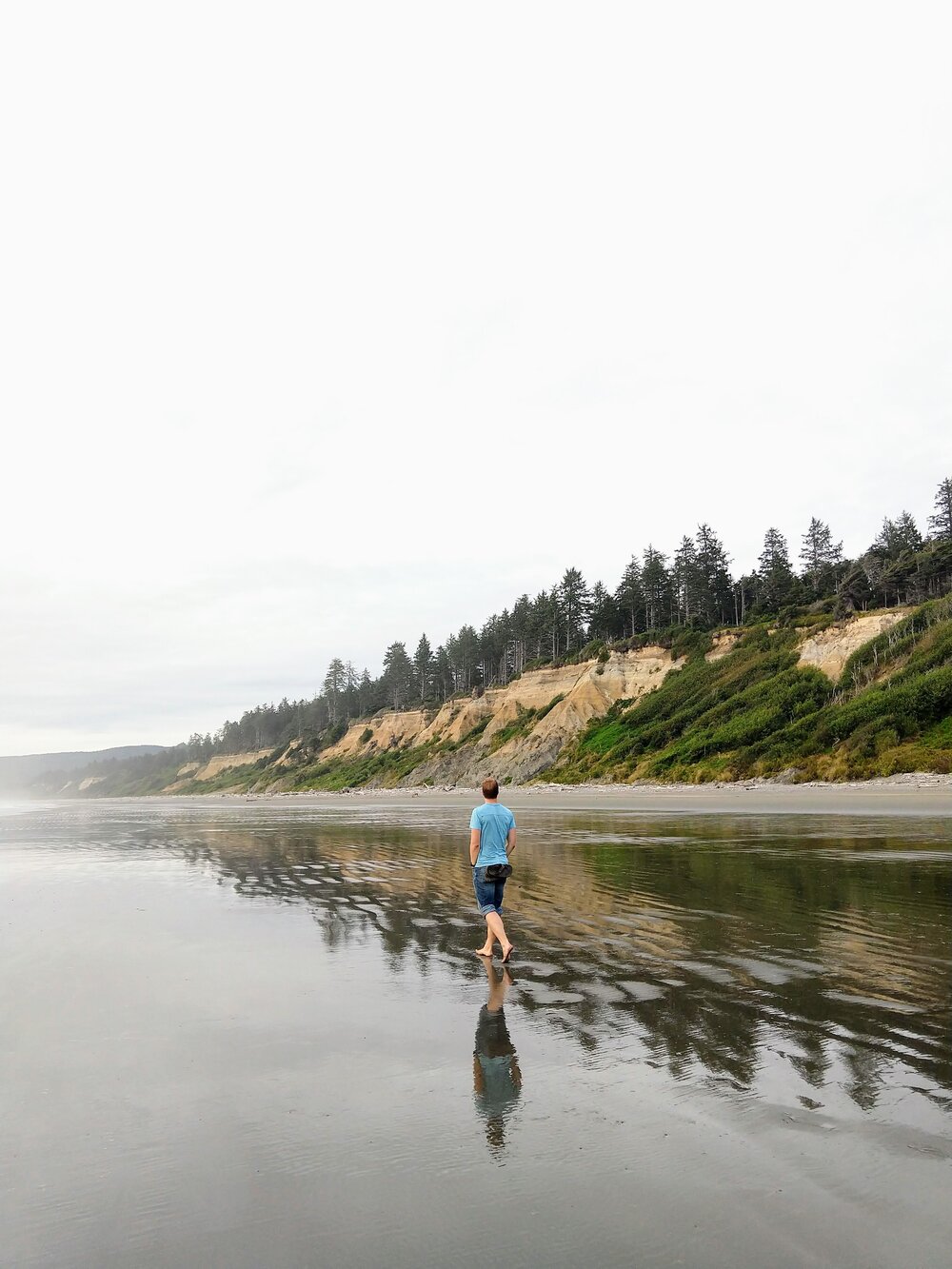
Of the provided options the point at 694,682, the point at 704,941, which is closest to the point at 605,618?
the point at 694,682

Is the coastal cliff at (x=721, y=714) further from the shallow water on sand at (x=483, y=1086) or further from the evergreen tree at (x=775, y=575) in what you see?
the shallow water on sand at (x=483, y=1086)

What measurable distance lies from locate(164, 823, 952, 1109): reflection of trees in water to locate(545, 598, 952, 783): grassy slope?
2964 cm

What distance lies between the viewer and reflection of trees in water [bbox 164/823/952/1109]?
532 centimetres

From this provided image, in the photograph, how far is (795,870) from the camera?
13844 mm

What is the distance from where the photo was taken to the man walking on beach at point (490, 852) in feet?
27.3

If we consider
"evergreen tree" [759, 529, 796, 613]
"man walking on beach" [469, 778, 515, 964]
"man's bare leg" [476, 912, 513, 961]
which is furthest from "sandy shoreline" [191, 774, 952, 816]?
"evergreen tree" [759, 529, 796, 613]

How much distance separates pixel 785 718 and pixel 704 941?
48.2 m

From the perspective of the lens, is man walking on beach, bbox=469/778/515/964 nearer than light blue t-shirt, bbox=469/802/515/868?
Yes

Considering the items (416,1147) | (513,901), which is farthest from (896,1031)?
(513,901)

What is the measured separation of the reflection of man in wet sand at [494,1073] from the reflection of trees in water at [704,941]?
0.42 m

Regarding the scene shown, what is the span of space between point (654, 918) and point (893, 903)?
3.32 m

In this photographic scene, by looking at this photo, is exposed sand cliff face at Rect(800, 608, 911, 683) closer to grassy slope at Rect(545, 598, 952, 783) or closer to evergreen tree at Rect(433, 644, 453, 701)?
grassy slope at Rect(545, 598, 952, 783)

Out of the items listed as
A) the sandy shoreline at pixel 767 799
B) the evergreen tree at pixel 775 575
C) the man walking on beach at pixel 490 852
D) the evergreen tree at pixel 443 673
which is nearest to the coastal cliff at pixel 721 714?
the sandy shoreline at pixel 767 799

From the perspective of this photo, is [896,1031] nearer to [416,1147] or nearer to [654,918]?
[416,1147]
